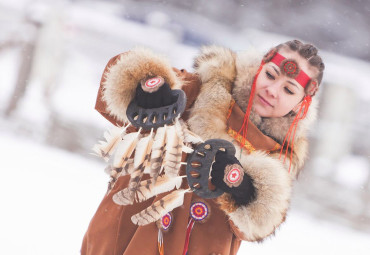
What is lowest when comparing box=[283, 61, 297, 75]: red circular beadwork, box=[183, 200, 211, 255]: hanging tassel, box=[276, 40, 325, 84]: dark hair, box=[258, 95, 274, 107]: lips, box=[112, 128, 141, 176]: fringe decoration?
box=[183, 200, 211, 255]: hanging tassel

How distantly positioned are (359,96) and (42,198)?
2778mm

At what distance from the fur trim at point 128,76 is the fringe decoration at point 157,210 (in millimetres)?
221

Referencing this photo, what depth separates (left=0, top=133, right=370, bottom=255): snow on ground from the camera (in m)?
1.97

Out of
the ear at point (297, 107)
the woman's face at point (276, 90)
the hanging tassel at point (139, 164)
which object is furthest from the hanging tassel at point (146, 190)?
the ear at point (297, 107)

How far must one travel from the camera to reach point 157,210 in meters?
1.00

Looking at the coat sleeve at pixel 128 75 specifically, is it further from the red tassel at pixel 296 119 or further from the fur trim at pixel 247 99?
the red tassel at pixel 296 119

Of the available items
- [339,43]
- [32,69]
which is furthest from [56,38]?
[339,43]

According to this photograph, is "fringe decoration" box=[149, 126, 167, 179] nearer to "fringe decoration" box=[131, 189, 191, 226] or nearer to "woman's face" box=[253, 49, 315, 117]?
"fringe decoration" box=[131, 189, 191, 226]

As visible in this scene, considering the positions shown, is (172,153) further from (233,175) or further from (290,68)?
(290,68)

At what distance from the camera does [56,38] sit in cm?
387

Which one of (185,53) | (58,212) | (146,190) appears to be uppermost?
(185,53)

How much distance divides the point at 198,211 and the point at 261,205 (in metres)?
0.21

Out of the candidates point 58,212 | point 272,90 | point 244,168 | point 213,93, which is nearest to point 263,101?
point 272,90

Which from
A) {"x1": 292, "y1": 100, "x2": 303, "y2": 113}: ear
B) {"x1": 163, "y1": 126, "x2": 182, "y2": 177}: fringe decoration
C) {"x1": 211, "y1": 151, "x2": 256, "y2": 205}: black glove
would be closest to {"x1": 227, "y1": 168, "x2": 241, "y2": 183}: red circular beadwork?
{"x1": 211, "y1": 151, "x2": 256, "y2": 205}: black glove
